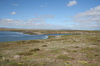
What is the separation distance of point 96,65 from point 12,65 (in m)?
12.5

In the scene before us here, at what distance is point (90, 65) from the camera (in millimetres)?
13180

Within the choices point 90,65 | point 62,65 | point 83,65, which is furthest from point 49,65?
point 90,65

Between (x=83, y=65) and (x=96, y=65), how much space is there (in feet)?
6.76

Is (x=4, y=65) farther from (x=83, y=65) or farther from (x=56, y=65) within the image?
(x=83, y=65)

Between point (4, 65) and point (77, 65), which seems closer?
point (4, 65)

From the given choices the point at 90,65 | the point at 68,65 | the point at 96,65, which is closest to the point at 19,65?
the point at 68,65

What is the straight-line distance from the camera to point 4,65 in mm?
12102

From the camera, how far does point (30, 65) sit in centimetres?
1248

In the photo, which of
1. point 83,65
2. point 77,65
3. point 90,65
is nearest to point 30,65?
point 77,65

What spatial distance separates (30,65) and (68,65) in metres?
5.63

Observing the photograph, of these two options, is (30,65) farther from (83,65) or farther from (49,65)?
(83,65)

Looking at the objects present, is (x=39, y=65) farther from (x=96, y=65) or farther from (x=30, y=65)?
(x=96, y=65)

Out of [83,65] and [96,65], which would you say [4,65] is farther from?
[96,65]

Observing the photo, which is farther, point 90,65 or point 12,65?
point 90,65
